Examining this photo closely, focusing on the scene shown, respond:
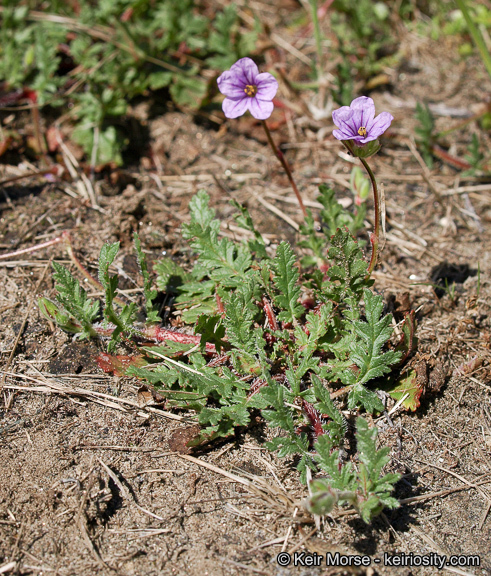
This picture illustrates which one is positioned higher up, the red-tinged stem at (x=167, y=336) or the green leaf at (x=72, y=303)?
the green leaf at (x=72, y=303)

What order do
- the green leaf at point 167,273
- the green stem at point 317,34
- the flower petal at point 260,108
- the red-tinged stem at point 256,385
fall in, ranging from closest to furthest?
the red-tinged stem at point 256,385, the flower petal at point 260,108, the green leaf at point 167,273, the green stem at point 317,34

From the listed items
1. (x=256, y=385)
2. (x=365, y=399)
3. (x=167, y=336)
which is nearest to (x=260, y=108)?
(x=167, y=336)

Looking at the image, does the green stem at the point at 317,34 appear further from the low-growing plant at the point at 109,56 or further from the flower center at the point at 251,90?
the flower center at the point at 251,90

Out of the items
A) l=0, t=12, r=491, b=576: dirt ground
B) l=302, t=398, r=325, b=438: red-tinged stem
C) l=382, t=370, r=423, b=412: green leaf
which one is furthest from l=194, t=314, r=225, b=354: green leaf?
l=382, t=370, r=423, b=412: green leaf

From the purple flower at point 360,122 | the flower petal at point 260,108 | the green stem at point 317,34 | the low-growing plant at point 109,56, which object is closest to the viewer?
the purple flower at point 360,122

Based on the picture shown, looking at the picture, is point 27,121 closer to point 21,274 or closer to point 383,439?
point 21,274

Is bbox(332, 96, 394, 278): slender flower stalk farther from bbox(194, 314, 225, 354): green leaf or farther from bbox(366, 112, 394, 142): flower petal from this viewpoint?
bbox(194, 314, 225, 354): green leaf

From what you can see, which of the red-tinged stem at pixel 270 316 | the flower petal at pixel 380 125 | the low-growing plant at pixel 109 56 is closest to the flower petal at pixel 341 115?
the flower petal at pixel 380 125

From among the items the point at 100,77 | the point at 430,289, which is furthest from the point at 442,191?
the point at 100,77
